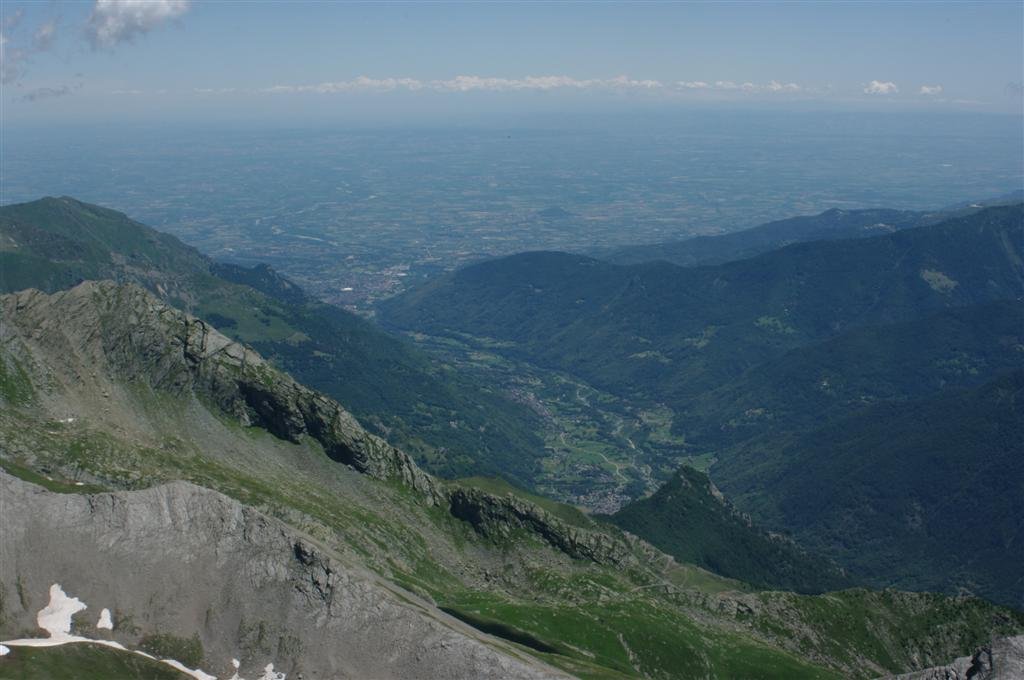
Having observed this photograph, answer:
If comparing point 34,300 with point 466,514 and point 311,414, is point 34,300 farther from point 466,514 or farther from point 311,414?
point 466,514

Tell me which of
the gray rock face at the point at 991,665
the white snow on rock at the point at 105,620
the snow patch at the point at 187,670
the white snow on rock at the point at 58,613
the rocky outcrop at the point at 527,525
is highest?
the gray rock face at the point at 991,665

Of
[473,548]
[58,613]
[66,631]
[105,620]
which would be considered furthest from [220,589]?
[473,548]

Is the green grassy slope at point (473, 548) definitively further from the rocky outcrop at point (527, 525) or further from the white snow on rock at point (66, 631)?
the white snow on rock at point (66, 631)

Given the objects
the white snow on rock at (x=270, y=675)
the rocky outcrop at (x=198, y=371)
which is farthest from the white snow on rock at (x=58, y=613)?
the rocky outcrop at (x=198, y=371)

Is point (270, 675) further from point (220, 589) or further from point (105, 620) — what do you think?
point (105, 620)

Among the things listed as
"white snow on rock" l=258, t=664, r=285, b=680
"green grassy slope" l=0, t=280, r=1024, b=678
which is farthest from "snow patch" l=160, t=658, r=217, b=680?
"green grassy slope" l=0, t=280, r=1024, b=678

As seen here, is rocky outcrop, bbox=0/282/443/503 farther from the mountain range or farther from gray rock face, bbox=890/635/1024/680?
gray rock face, bbox=890/635/1024/680
